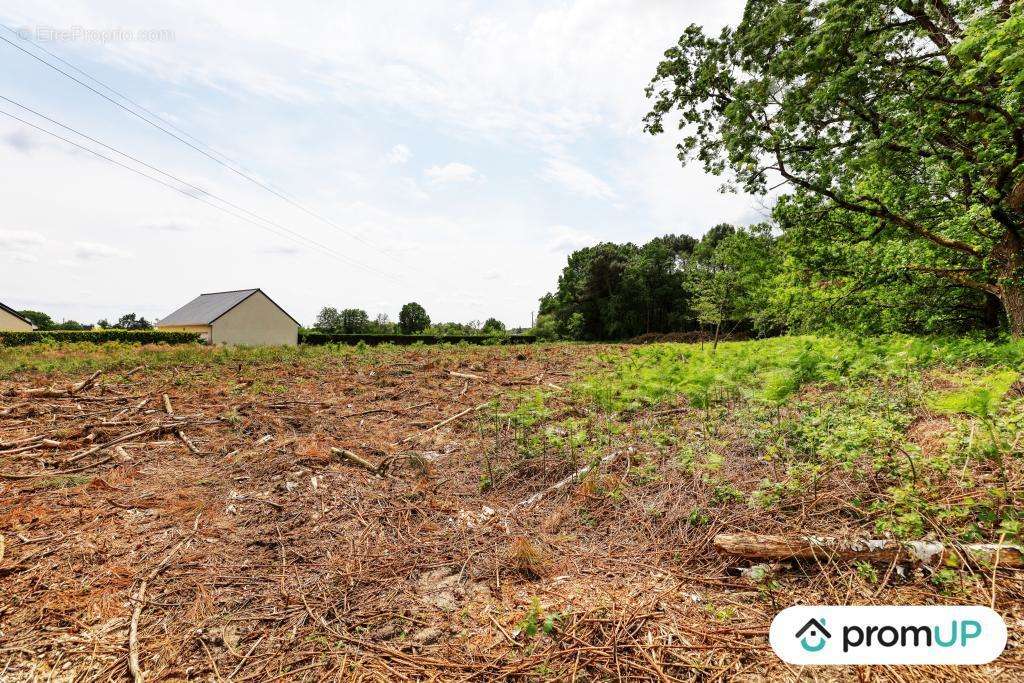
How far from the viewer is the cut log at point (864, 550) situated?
2719 millimetres

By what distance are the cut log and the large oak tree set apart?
6610 millimetres

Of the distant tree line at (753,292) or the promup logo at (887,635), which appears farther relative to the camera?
the distant tree line at (753,292)

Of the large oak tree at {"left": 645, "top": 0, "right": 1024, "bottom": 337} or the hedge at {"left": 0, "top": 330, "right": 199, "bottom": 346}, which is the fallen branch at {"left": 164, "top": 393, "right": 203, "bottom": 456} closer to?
the large oak tree at {"left": 645, "top": 0, "right": 1024, "bottom": 337}

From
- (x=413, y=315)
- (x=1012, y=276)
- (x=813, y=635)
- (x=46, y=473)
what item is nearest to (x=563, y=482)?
(x=813, y=635)

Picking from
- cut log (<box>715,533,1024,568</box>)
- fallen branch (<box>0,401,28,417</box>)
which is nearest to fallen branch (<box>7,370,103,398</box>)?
fallen branch (<box>0,401,28,417</box>)

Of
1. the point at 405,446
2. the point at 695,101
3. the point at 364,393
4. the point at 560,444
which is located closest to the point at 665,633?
the point at 560,444

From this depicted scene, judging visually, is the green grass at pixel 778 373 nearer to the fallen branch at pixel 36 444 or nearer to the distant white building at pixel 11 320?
the fallen branch at pixel 36 444

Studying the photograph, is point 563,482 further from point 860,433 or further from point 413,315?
point 413,315

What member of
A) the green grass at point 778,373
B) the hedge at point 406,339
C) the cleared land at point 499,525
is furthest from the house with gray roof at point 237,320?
the green grass at point 778,373

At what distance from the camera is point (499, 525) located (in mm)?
3822

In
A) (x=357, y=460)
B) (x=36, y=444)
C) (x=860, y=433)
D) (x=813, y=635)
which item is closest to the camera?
(x=813, y=635)

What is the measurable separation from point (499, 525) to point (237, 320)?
43159mm

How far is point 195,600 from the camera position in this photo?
2.94 m

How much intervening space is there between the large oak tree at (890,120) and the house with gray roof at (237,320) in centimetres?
3730
